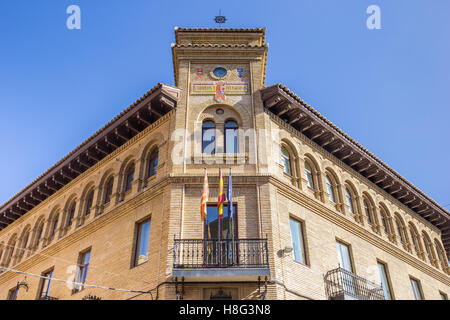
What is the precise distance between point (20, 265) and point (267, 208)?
39.0 ft

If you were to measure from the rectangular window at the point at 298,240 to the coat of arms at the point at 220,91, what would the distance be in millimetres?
4827

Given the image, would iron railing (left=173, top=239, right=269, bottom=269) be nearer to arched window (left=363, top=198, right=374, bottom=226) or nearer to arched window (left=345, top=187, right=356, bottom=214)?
arched window (left=345, top=187, right=356, bottom=214)

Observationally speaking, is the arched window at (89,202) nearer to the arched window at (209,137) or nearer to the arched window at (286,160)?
the arched window at (209,137)

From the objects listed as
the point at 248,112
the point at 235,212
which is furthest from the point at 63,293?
the point at 248,112

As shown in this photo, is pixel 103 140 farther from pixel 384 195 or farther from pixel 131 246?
pixel 384 195

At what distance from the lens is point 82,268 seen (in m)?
15.7

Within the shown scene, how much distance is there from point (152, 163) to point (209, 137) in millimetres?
2431

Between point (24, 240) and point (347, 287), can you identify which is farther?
point (24, 240)

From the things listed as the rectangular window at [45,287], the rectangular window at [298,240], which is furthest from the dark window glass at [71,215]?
the rectangular window at [298,240]

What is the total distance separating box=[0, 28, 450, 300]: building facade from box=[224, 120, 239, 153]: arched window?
0.04 m

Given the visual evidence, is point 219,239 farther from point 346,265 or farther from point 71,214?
point 71,214

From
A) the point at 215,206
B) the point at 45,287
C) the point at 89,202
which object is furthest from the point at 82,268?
the point at 215,206

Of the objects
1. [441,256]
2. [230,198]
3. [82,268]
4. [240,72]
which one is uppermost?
[240,72]

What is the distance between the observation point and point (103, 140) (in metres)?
17.3
